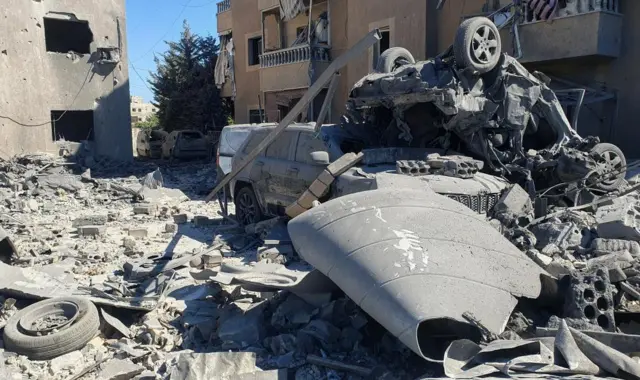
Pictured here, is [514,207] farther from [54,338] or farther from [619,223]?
[54,338]

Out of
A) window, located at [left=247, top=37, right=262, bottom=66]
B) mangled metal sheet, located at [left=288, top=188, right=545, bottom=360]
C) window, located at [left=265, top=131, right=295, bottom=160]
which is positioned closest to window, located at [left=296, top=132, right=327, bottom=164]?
window, located at [left=265, top=131, right=295, bottom=160]

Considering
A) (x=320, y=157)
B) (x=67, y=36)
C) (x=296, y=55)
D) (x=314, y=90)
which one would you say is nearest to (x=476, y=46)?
(x=314, y=90)

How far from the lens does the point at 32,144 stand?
18141 millimetres

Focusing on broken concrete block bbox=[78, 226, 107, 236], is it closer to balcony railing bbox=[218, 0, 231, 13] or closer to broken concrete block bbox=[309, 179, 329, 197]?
broken concrete block bbox=[309, 179, 329, 197]

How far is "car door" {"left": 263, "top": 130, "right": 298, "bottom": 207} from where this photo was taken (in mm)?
7520

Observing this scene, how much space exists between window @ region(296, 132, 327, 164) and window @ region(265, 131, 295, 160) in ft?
0.87

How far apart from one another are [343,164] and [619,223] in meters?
3.15

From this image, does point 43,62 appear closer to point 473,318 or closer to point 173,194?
point 173,194

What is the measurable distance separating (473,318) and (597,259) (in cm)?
254

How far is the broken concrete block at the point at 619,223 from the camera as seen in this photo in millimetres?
5632

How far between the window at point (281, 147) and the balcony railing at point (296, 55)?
11676 mm

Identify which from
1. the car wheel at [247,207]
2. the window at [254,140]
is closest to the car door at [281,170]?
the window at [254,140]

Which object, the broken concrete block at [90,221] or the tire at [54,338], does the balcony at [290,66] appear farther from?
the tire at [54,338]

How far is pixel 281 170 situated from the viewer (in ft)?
25.2
